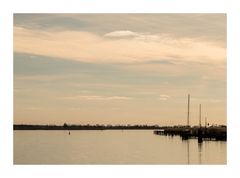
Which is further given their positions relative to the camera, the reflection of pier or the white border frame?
the reflection of pier

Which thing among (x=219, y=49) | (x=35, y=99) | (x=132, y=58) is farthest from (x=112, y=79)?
(x=219, y=49)

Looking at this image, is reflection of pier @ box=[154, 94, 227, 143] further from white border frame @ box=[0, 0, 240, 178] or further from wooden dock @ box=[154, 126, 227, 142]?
white border frame @ box=[0, 0, 240, 178]

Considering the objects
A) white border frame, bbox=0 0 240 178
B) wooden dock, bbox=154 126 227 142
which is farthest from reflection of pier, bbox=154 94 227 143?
white border frame, bbox=0 0 240 178

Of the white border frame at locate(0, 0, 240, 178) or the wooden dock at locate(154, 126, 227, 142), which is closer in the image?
the white border frame at locate(0, 0, 240, 178)
